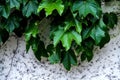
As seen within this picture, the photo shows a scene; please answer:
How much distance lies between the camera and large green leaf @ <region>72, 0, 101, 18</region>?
158 cm

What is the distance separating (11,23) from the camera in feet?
5.88

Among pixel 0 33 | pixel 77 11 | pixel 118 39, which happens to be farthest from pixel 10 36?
pixel 118 39

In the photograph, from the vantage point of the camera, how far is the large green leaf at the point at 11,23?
179 centimetres

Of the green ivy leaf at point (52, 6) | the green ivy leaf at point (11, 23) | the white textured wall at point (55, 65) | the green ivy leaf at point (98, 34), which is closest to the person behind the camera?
the green ivy leaf at point (52, 6)

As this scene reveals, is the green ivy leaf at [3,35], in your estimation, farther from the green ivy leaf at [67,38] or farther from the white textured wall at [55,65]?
the green ivy leaf at [67,38]

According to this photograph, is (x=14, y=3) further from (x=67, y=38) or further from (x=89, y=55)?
(x=89, y=55)

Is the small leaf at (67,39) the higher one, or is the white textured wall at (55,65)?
the small leaf at (67,39)

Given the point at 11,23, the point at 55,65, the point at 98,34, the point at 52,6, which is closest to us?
the point at 52,6

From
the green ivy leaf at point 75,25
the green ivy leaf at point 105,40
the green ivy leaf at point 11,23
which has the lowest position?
the green ivy leaf at point 105,40

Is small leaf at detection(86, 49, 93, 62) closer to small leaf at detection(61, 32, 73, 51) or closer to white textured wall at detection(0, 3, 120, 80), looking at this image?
white textured wall at detection(0, 3, 120, 80)

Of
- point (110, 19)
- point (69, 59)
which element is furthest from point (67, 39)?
point (110, 19)

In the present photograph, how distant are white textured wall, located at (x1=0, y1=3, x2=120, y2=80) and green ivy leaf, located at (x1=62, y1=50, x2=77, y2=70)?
14 cm

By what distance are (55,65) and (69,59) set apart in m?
0.18

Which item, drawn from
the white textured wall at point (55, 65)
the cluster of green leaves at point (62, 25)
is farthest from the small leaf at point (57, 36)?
the white textured wall at point (55, 65)
